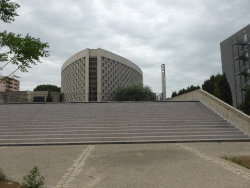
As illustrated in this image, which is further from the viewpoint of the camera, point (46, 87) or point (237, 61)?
point (46, 87)

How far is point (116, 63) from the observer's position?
4047 cm

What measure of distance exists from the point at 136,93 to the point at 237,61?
20.2 metres

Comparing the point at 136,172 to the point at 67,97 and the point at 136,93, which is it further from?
the point at 67,97

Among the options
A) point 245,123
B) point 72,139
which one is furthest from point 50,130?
point 245,123

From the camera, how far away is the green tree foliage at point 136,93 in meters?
31.9

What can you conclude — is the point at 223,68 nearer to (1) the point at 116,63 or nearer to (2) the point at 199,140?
(1) the point at 116,63

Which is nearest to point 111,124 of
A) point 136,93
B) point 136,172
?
point 136,172

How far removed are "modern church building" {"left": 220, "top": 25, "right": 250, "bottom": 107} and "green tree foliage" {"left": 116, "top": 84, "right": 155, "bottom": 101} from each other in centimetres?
1360

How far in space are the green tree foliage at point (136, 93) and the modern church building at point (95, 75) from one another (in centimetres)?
346

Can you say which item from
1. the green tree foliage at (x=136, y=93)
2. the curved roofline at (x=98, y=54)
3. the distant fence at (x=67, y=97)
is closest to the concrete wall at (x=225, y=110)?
the distant fence at (x=67, y=97)

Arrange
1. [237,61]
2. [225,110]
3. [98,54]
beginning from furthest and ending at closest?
[98,54] → [237,61] → [225,110]

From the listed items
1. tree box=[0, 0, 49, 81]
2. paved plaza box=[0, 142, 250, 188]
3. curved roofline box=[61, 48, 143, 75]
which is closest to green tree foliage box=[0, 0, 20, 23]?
tree box=[0, 0, 49, 81]

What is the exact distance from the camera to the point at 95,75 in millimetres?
37469

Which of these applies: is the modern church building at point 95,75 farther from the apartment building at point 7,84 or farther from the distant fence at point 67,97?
the apartment building at point 7,84
